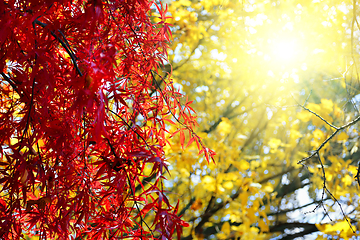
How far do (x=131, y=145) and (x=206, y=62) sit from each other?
1.59 metres

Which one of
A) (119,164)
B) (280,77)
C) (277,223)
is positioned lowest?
(119,164)

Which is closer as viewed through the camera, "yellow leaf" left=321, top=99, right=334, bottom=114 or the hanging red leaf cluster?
the hanging red leaf cluster

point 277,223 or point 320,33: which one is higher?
point 320,33

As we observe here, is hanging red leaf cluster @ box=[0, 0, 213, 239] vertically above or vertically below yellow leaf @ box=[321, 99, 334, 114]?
below

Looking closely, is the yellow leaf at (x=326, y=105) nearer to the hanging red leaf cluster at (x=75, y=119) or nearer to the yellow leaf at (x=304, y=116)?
the yellow leaf at (x=304, y=116)

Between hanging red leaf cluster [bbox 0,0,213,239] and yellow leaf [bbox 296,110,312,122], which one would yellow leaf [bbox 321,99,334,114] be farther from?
hanging red leaf cluster [bbox 0,0,213,239]

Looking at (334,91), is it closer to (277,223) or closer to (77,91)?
(277,223)

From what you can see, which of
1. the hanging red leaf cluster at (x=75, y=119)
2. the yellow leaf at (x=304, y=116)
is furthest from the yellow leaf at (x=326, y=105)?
the hanging red leaf cluster at (x=75, y=119)

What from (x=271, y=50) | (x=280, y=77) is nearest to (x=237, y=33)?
(x=271, y=50)

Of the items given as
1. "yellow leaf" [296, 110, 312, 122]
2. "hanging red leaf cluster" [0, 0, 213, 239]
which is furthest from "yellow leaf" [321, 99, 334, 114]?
"hanging red leaf cluster" [0, 0, 213, 239]

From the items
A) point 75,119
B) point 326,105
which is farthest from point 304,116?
point 75,119

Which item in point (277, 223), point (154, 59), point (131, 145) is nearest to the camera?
point (131, 145)

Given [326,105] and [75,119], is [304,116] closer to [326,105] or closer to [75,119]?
[326,105]

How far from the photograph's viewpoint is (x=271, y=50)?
2.04m
